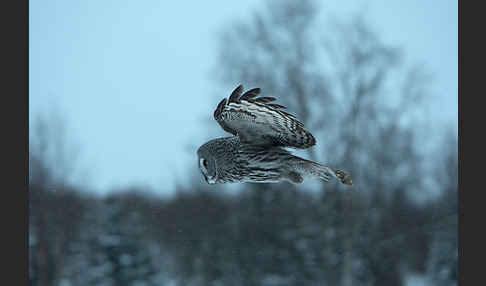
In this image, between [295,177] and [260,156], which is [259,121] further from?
[295,177]

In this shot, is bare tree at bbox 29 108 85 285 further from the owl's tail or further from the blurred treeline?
the owl's tail

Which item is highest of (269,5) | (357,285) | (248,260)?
(269,5)

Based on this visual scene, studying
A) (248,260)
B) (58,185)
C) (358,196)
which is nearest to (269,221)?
(248,260)

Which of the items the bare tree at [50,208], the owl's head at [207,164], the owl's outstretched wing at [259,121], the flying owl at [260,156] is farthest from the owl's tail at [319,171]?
the bare tree at [50,208]

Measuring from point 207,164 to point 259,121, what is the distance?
67cm

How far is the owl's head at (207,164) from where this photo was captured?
4578 mm

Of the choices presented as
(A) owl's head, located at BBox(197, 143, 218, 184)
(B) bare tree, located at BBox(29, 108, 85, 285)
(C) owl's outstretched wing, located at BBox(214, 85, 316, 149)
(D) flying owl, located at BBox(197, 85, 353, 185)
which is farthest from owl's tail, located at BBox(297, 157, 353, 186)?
(B) bare tree, located at BBox(29, 108, 85, 285)

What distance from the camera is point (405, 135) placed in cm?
1146

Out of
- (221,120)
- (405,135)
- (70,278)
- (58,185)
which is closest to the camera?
(221,120)

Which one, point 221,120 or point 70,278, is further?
point 70,278

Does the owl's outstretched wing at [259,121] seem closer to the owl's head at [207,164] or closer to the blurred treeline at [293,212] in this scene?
the owl's head at [207,164]

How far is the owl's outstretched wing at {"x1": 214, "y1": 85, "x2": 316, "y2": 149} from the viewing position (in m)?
4.00

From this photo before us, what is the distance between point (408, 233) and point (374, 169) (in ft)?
9.04

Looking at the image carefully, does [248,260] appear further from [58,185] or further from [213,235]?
[58,185]
